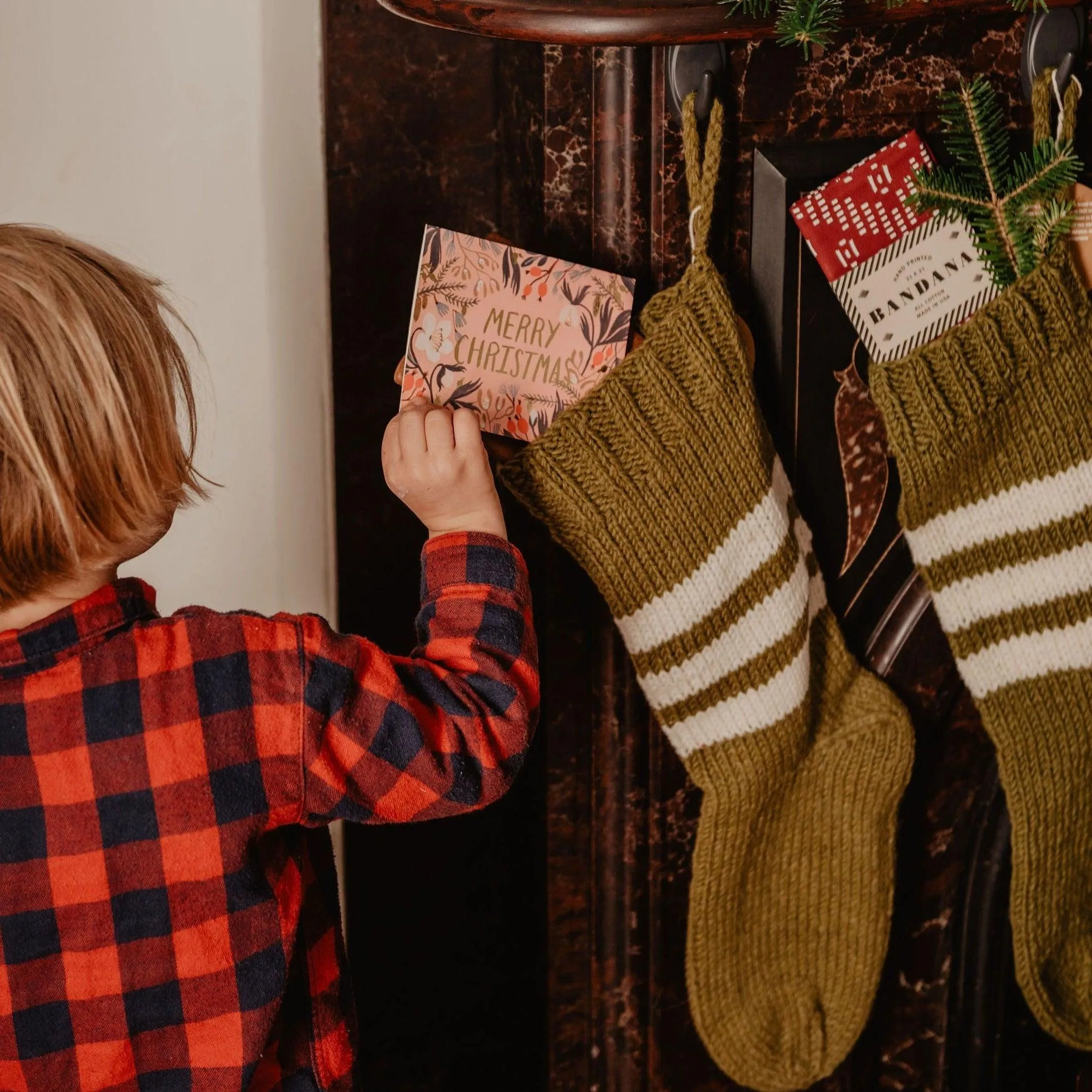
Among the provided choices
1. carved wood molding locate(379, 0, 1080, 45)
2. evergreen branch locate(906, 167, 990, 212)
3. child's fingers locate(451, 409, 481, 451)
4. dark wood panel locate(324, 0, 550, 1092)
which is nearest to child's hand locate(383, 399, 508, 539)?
child's fingers locate(451, 409, 481, 451)

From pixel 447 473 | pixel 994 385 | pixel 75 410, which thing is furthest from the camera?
pixel 994 385

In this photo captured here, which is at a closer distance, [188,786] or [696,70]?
[188,786]

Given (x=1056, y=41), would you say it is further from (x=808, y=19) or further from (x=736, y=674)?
(x=736, y=674)

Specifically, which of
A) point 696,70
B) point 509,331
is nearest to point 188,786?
point 509,331

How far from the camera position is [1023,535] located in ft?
2.95

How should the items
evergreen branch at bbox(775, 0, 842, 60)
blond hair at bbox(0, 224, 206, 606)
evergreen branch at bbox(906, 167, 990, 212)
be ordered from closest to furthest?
1. blond hair at bbox(0, 224, 206, 606)
2. evergreen branch at bbox(775, 0, 842, 60)
3. evergreen branch at bbox(906, 167, 990, 212)

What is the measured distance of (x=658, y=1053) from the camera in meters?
1.02

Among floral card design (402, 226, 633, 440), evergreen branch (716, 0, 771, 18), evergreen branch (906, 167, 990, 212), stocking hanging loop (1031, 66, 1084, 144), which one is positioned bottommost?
floral card design (402, 226, 633, 440)

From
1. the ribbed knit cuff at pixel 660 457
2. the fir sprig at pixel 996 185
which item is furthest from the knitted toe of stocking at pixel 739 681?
the fir sprig at pixel 996 185

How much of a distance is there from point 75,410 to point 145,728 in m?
0.20

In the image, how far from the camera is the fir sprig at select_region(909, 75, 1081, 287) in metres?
0.83

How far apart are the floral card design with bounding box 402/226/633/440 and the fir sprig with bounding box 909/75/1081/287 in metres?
0.28

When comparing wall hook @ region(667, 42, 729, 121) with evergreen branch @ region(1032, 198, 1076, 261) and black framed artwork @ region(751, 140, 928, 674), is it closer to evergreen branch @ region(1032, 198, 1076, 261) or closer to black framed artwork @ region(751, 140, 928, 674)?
black framed artwork @ region(751, 140, 928, 674)

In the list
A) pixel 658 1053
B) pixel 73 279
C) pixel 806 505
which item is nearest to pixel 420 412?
pixel 73 279
